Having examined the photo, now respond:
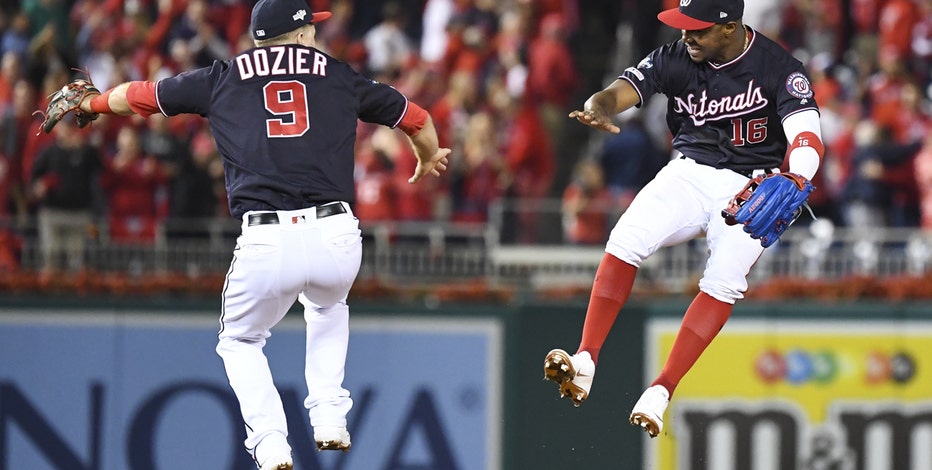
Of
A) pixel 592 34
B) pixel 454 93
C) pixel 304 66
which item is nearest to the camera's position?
pixel 304 66

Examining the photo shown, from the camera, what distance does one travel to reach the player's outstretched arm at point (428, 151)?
8.00 m

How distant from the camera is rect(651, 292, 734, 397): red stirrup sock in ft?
26.2

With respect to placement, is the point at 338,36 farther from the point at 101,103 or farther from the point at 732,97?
the point at 732,97

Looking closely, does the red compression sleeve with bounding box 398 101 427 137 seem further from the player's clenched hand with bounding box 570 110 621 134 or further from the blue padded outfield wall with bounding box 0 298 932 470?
the blue padded outfield wall with bounding box 0 298 932 470

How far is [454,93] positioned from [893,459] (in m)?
6.81

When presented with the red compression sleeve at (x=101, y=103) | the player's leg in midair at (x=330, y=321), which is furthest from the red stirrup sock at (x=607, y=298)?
the red compression sleeve at (x=101, y=103)

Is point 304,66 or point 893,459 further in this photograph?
point 893,459

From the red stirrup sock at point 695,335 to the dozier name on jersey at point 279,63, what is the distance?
7.49 feet

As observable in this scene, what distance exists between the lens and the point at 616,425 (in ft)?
33.4

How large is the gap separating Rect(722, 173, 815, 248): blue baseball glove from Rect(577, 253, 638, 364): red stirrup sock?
859mm

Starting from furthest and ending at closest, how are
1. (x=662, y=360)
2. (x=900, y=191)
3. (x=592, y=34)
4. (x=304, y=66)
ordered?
(x=592, y=34), (x=900, y=191), (x=662, y=360), (x=304, y=66)

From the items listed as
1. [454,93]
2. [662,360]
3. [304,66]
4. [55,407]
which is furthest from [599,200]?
[304,66]

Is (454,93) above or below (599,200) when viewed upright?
above

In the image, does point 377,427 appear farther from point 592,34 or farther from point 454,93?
point 592,34
